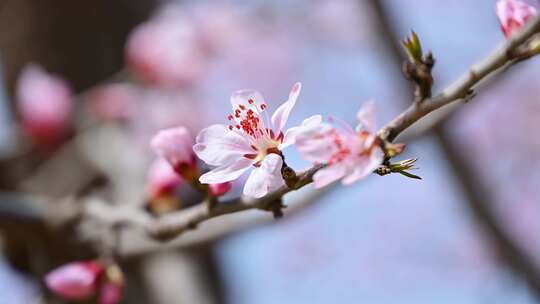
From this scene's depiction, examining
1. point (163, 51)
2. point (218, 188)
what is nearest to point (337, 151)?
point (218, 188)

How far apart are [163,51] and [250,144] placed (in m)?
1.82

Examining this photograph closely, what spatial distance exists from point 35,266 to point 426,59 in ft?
4.15

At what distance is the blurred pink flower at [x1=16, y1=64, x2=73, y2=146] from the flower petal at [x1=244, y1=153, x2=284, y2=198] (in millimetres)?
1689

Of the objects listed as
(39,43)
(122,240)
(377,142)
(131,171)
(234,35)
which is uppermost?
(234,35)

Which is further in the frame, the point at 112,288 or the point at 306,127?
the point at 112,288

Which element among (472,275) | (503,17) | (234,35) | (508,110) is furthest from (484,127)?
(503,17)

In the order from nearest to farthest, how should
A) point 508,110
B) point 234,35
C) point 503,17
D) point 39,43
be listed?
point 503,17, point 39,43, point 234,35, point 508,110

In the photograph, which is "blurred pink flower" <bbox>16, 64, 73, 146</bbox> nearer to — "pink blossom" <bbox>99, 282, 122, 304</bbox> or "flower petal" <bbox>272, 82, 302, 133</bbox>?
"pink blossom" <bbox>99, 282, 122, 304</bbox>

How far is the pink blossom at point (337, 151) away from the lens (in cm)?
68

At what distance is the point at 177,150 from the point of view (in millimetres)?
993

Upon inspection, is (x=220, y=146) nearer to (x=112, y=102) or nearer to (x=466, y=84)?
(x=466, y=84)

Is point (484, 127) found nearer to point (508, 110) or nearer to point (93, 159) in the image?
point (508, 110)

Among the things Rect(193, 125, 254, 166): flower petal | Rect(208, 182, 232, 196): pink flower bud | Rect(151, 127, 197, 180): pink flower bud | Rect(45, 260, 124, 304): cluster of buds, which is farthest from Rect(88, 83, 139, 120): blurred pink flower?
Rect(193, 125, 254, 166): flower petal

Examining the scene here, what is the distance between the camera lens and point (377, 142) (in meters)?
0.69
